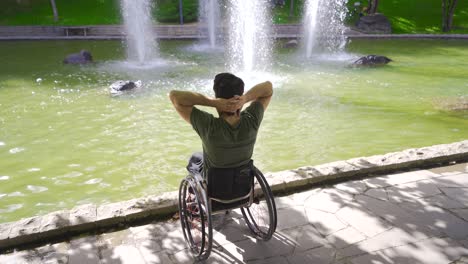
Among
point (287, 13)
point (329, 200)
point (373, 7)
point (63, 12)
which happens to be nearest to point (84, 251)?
point (329, 200)

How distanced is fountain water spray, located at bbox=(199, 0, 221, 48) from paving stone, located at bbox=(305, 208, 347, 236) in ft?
49.6

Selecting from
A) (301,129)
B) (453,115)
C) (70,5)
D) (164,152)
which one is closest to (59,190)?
(164,152)

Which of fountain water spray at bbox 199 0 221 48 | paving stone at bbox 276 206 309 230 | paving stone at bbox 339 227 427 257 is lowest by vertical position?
paving stone at bbox 339 227 427 257

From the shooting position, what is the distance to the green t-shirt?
115 inches

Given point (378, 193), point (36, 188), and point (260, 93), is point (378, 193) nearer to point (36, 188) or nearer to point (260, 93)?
point (260, 93)

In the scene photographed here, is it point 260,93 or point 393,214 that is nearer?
point 260,93

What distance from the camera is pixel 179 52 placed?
1614cm

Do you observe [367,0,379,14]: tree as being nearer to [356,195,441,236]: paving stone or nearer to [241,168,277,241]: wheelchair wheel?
[356,195,441,236]: paving stone

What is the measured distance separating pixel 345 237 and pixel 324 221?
1.03ft

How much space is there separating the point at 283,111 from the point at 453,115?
12.4ft

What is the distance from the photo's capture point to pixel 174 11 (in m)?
25.2

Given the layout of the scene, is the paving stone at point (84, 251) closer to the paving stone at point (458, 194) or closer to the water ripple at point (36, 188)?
the water ripple at point (36, 188)

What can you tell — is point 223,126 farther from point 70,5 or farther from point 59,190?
point 70,5

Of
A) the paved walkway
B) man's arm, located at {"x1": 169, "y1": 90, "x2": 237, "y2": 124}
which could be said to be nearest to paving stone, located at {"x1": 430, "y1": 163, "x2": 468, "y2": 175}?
the paved walkway
